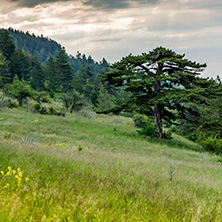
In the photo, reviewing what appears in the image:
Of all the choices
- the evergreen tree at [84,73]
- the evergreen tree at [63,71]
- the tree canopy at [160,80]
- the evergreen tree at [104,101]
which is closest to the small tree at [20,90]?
the tree canopy at [160,80]

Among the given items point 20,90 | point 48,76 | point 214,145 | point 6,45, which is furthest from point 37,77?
point 214,145

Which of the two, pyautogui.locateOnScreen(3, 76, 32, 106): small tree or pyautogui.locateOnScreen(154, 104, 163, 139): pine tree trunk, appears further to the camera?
pyautogui.locateOnScreen(3, 76, 32, 106): small tree

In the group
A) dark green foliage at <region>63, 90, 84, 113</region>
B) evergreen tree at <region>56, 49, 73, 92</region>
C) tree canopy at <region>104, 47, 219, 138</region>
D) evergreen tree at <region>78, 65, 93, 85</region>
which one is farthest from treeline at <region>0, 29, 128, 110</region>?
tree canopy at <region>104, 47, 219, 138</region>

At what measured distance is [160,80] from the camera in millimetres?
19297

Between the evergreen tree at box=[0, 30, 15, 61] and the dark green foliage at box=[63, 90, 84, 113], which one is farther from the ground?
the evergreen tree at box=[0, 30, 15, 61]

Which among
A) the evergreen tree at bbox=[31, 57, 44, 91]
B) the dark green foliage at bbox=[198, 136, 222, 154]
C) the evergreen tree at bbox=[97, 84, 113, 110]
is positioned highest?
the evergreen tree at bbox=[31, 57, 44, 91]

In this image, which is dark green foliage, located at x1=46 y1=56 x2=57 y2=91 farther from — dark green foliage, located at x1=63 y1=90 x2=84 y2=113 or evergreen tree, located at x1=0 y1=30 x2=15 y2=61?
dark green foliage, located at x1=63 y1=90 x2=84 y2=113

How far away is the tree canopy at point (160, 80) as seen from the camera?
61.8ft

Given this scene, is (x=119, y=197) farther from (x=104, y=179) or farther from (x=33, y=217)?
(x=33, y=217)

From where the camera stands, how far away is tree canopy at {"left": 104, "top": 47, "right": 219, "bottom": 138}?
61.8 feet

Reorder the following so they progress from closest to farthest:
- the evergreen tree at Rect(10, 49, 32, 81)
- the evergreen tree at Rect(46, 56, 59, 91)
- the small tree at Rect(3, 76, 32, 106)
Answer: the small tree at Rect(3, 76, 32, 106)
the evergreen tree at Rect(10, 49, 32, 81)
the evergreen tree at Rect(46, 56, 59, 91)

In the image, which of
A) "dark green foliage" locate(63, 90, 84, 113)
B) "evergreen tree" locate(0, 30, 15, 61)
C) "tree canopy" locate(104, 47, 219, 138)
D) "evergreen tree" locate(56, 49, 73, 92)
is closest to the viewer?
"tree canopy" locate(104, 47, 219, 138)

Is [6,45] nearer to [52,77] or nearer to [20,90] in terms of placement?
[52,77]

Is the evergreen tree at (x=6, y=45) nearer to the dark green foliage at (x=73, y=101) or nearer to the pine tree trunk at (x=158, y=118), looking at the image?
the dark green foliage at (x=73, y=101)
